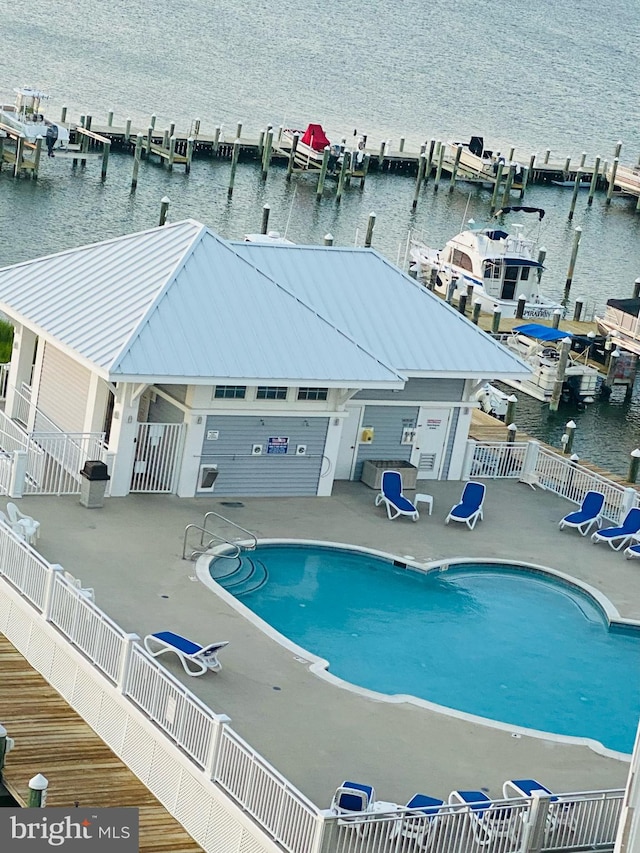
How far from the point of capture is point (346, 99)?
103812 millimetres

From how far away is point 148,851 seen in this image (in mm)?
19703

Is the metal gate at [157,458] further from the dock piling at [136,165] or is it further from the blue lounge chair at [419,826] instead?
the dock piling at [136,165]

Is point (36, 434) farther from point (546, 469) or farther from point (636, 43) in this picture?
point (636, 43)

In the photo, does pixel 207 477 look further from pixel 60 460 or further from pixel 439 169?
pixel 439 169

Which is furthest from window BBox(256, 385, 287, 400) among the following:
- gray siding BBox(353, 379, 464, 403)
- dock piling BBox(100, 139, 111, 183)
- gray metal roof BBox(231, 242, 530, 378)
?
dock piling BBox(100, 139, 111, 183)

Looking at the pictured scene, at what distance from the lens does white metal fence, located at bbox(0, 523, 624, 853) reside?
18547mm

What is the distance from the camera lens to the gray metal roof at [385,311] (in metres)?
31.4

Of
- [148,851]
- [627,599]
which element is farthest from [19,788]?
[627,599]

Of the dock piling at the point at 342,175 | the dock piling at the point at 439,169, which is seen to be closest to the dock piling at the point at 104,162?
the dock piling at the point at 342,175

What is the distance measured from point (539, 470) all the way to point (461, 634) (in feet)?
25.2

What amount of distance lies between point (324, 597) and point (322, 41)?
Answer: 10980 centimetres

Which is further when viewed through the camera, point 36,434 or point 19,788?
point 36,434

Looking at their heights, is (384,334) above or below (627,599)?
above

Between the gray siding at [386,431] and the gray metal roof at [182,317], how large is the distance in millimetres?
1337
